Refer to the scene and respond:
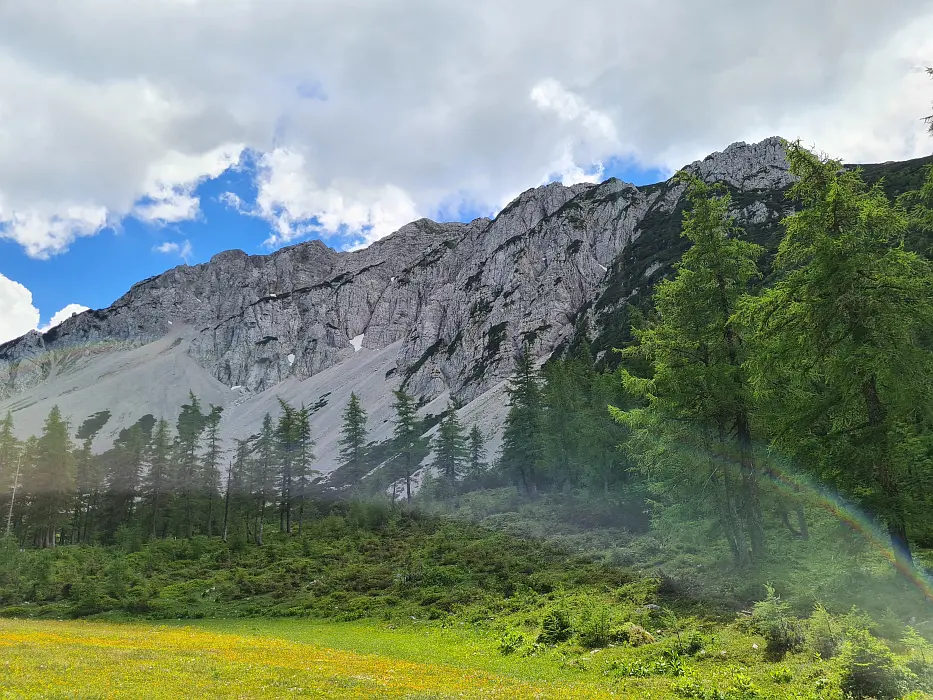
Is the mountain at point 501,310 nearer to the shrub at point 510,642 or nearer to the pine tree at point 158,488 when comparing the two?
the pine tree at point 158,488

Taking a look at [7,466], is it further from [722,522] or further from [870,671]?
[870,671]

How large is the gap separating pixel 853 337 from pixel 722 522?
1069 centimetres

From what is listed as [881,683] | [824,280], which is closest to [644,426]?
[824,280]

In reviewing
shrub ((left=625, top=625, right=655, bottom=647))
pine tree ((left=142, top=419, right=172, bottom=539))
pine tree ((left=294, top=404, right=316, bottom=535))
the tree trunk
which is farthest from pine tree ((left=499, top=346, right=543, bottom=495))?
the tree trunk

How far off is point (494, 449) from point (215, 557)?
160 ft

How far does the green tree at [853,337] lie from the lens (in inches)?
440

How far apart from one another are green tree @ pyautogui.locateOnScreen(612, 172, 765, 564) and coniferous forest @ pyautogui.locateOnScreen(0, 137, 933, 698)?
9 cm

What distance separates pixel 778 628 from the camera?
1228cm

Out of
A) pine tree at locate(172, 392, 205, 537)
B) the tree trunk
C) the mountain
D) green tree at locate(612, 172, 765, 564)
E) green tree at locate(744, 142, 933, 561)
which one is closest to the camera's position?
the tree trunk

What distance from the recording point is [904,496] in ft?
36.4

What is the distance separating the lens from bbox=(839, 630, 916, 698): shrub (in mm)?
8430

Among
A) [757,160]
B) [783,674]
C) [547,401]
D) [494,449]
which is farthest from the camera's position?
[757,160]

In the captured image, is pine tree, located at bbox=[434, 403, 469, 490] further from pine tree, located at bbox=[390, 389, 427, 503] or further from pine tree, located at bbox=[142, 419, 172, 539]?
pine tree, located at bbox=[142, 419, 172, 539]

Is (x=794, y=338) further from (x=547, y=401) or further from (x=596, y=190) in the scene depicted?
(x=596, y=190)
